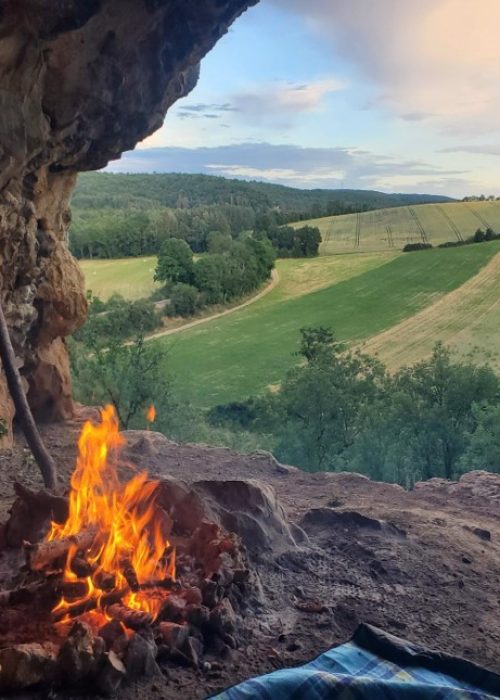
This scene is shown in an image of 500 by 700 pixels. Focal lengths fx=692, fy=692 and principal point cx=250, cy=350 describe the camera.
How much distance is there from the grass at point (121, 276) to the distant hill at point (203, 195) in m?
6.55

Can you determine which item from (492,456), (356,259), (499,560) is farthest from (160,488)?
(356,259)

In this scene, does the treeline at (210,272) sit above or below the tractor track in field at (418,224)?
below

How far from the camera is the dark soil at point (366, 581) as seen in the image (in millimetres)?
4949

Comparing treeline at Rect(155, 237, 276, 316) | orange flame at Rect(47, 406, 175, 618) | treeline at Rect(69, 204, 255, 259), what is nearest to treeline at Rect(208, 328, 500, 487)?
orange flame at Rect(47, 406, 175, 618)

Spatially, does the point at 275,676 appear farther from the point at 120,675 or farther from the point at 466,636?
the point at 466,636

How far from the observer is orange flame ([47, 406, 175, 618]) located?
5.03m

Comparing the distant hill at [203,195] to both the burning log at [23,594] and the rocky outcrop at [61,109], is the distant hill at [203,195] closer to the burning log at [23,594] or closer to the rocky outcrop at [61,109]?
the rocky outcrop at [61,109]

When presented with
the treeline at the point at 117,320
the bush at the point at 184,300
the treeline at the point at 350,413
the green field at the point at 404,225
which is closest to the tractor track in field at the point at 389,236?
the green field at the point at 404,225

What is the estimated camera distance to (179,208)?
42.2m

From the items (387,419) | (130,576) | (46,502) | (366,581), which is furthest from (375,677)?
(387,419)

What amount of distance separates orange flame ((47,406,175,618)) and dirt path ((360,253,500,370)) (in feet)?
63.7

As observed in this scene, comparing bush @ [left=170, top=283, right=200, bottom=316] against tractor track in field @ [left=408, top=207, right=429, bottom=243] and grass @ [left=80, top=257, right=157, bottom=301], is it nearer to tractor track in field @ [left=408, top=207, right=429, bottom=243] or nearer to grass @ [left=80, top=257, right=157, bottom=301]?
grass @ [left=80, top=257, right=157, bottom=301]

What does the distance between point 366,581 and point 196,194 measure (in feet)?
140

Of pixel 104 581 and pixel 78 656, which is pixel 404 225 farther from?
pixel 78 656
